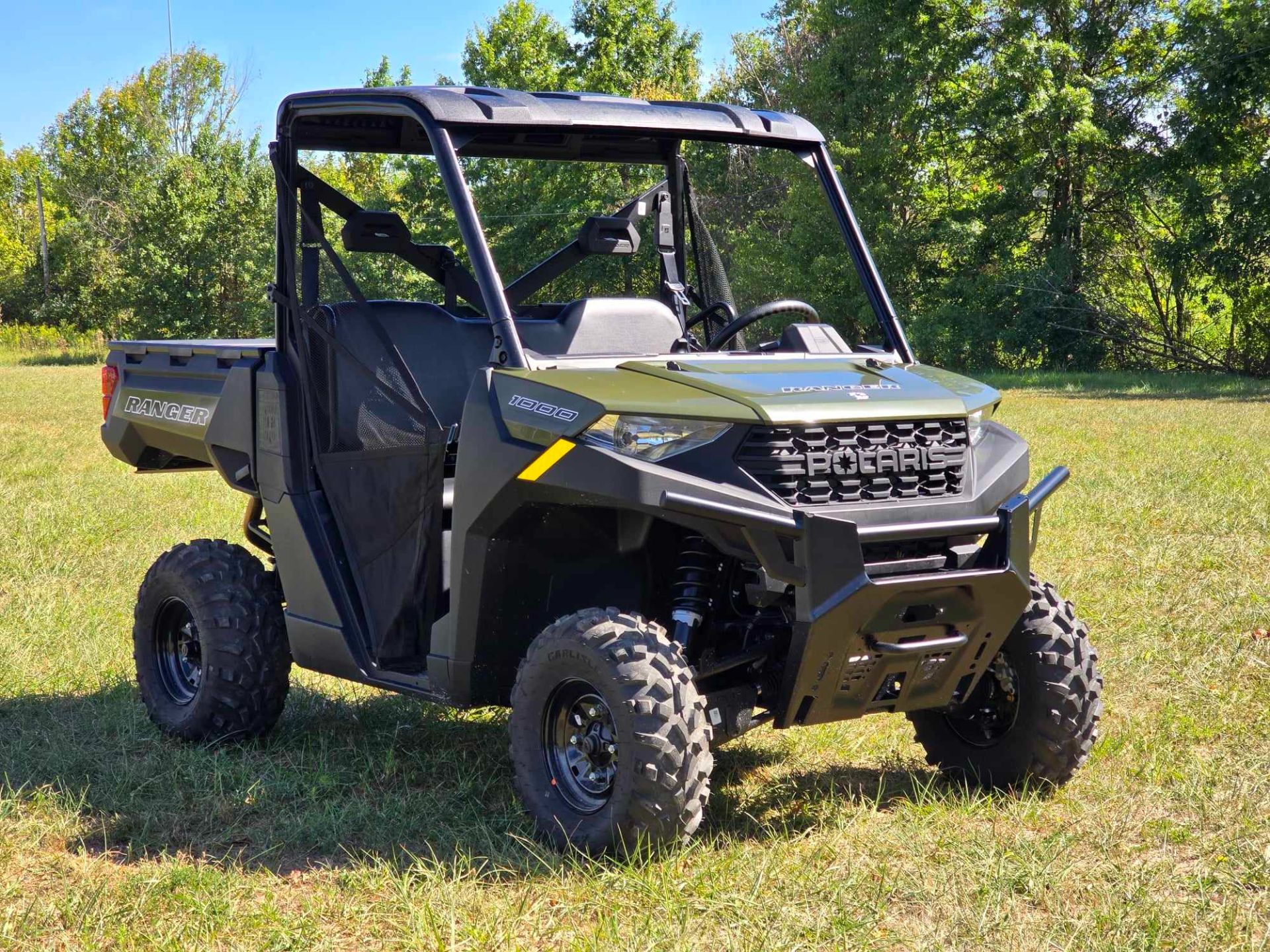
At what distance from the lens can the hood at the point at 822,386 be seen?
3492 millimetres

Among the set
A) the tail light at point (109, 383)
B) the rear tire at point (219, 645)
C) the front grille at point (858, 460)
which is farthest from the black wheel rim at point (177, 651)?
the front grille at point (858, 460)

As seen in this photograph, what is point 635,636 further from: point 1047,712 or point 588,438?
point 1047,712

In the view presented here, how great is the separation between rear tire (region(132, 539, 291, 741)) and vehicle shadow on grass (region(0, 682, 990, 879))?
0.11m

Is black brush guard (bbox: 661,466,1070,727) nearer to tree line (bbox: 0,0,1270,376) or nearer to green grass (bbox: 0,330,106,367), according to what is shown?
tree line (bbox: 0,0,1270,376)

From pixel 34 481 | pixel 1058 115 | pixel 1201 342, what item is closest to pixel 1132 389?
pixel 1201 342

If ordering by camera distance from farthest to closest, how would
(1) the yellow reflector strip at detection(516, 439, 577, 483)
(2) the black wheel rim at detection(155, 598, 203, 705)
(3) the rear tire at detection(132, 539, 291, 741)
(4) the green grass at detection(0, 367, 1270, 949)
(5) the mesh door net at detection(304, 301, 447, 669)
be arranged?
(2) the black wheel rim at detection(155, 598, 203, 705), (3) the rear tire at detection(132, 539, 291, 741), (5) the mesh door net at detection(304, 301, 447, 669), (1) the yellow reflector strip at detection(516, 439, 577, 483), (4) the green grass at detection(0, 367, 1270, 949)

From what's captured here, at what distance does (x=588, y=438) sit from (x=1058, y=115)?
3068 cm

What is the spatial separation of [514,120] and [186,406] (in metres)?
2.10

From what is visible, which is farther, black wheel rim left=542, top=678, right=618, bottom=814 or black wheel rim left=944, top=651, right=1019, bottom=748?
black wheel rim left=944, top=651, right=1019, bottom=748

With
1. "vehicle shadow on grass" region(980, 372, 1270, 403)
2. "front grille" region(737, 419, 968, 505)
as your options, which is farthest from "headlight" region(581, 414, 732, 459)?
"vehicle shadow on grass" region(980, 372, 1270, 403)

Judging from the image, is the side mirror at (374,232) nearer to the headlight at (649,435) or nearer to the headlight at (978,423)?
the headlight at (649,435)

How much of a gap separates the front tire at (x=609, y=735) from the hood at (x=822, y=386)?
676 millimetres

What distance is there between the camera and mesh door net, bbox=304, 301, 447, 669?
4.43 meters

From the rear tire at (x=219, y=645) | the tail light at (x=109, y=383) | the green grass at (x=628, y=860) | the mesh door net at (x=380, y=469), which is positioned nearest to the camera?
the green grass at (x=628, y=860)
